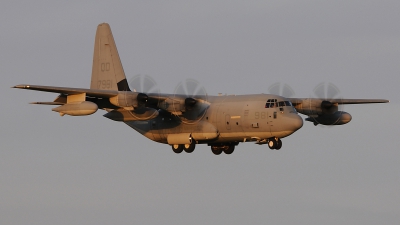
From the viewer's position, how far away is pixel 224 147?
5497 centimetres

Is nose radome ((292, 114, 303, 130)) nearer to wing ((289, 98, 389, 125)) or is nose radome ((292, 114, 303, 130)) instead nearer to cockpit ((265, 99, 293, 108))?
cockpit ((265, 99, 293, 108))

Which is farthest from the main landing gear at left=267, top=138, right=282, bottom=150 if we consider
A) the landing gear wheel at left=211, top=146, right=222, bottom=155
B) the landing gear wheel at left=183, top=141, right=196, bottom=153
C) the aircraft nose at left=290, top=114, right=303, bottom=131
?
the landing gear wheel at left=211, top=146, right=222, bottom=155

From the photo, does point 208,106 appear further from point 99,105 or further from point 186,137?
point 99,105

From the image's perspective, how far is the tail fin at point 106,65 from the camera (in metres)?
56.1

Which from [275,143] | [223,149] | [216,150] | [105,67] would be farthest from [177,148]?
[105,67]

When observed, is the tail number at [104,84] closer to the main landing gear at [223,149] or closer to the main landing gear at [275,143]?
the main landing gear at [223,149]

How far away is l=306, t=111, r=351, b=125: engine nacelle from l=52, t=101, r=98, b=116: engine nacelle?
13903 millimetres

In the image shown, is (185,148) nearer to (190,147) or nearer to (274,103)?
(190,147)

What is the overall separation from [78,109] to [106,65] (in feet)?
29.8

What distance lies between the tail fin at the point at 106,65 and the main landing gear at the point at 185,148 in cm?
479

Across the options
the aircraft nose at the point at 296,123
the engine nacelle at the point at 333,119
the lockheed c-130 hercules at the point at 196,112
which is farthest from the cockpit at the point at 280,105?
the engine nacelle at the point at 333,119

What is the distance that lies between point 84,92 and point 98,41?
8589mm

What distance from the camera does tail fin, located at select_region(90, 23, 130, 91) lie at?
184ft

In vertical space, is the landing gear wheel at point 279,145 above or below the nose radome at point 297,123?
below
